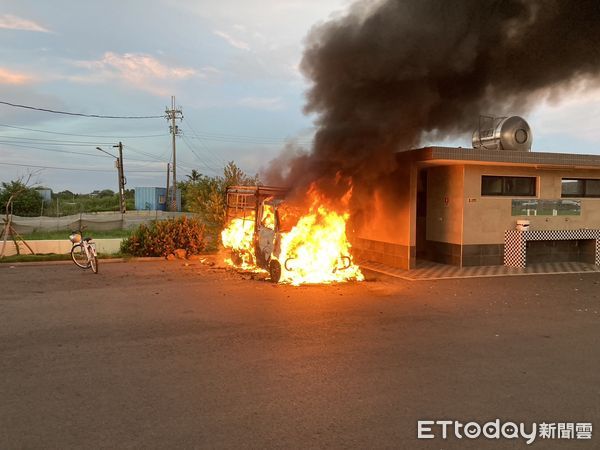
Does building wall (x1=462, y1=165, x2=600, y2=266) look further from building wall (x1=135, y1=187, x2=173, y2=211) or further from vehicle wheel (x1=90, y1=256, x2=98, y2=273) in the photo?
building wall (x1=135, y1=187, x2=173, y2=211)

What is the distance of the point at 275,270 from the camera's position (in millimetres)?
11039

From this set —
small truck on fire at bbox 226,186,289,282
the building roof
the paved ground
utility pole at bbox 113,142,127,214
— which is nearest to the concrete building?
the building roof

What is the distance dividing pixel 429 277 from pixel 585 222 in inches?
268

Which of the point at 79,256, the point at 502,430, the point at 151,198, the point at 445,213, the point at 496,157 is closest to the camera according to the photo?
the point at 502,430

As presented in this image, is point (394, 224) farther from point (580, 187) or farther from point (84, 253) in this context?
point (84, 253)

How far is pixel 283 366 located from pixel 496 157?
10009 mm

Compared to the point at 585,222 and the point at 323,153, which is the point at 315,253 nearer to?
the point at 323,153

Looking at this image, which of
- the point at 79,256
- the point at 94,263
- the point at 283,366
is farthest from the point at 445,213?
the point at 79,256

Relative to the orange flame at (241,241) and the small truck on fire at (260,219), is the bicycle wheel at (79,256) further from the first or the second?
the small truck on fire at (260,219)

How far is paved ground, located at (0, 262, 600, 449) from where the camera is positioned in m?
3.90

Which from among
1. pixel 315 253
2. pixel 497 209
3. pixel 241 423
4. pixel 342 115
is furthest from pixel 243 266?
pixel 241 423

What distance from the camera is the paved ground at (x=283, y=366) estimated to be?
390cm

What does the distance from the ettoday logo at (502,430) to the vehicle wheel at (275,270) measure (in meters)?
7.05

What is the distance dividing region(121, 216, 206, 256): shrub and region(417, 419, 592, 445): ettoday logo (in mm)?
A: 12405
